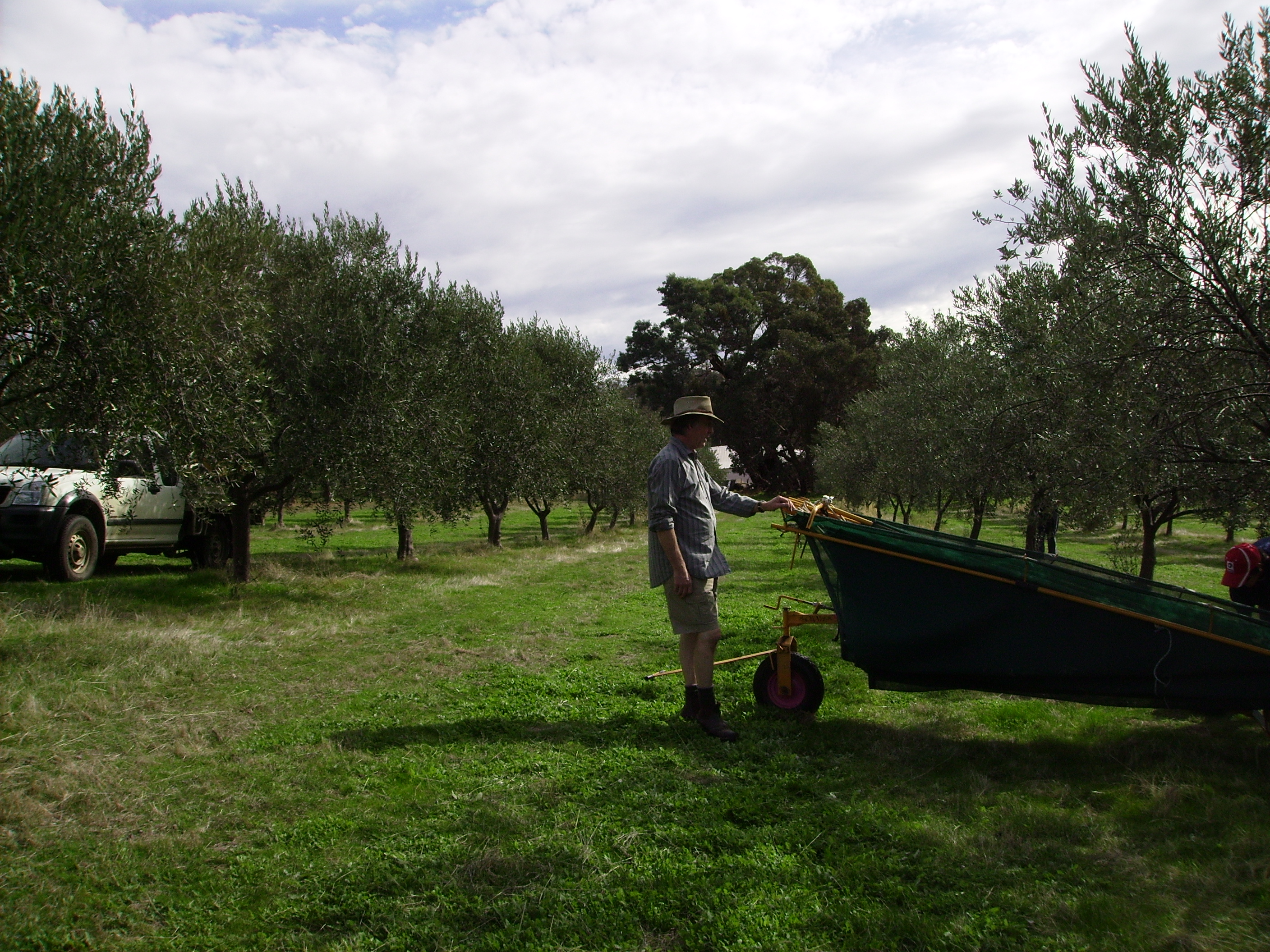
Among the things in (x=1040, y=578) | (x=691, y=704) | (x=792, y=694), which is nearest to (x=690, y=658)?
(x=691, y=704)

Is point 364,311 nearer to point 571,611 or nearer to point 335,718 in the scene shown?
point 571,611

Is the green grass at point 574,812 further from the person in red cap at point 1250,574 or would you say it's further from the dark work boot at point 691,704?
the person in red cap at point 1250,574

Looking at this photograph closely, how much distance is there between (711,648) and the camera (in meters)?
5.63

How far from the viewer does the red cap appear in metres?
5.69

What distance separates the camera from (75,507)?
469 inches

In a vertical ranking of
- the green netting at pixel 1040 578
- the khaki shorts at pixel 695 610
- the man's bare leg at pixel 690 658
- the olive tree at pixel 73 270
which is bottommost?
the man's bare leg at pixel 690 658

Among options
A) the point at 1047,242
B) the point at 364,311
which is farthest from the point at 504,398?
the point at 1047,242

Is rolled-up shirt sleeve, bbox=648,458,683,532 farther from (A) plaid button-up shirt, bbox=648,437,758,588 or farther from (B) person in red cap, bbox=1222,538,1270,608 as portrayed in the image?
(B) person in red cap, bbox=1222,538,1270,608

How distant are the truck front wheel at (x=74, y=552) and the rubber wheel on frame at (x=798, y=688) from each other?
10580 mm

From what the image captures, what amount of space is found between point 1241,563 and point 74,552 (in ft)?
46.2

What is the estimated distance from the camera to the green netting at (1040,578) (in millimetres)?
5051

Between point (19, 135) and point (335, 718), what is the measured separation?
6.66m

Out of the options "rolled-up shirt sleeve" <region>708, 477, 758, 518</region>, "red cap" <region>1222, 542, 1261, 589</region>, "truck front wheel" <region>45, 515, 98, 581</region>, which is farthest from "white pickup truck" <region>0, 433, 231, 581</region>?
"red cap" <region>1222, 542, 1261, 589</region>

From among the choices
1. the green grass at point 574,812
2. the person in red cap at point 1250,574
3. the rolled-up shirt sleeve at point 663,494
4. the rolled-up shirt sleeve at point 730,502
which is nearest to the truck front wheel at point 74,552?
the green grass at point 574,812
